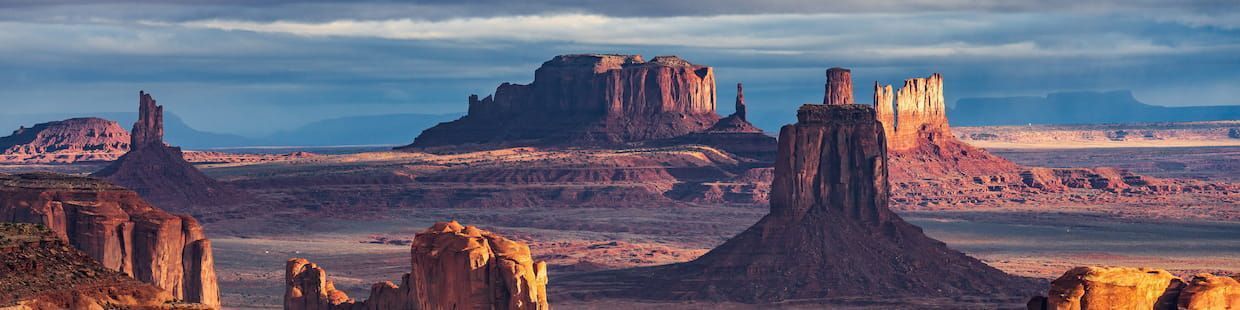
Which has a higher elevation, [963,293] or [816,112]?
[816,112]

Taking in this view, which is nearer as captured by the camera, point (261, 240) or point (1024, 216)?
point (261, 240)

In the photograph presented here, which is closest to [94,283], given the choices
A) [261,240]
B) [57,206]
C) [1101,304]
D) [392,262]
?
[1101,304]

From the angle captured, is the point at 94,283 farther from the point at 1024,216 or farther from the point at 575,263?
the point at 1024,216

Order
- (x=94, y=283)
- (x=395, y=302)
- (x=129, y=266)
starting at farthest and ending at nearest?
(x=129, y=266) → (x=395, y=302) → (x=94, y=283)

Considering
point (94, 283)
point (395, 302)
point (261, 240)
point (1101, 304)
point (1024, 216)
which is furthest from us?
point (1024, 216)

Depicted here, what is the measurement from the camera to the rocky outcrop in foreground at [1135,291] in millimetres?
46688

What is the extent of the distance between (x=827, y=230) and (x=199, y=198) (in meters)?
88.0

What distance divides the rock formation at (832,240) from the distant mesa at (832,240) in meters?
0.05

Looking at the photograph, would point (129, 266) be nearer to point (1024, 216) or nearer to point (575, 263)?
point (575, 263)

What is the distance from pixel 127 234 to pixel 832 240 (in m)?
53.5

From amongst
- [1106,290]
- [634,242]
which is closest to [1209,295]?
[1106,290]

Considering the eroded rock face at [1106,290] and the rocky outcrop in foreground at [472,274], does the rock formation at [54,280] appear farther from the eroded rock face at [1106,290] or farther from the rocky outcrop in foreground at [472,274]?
the eroded rock face at [1106,290]

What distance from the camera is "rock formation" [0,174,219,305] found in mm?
73750

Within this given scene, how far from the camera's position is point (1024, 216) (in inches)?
7756
